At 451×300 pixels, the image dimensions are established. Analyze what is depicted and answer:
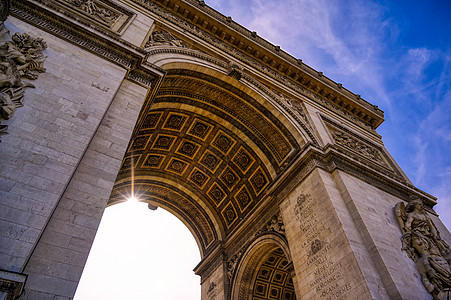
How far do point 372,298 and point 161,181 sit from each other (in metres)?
10.6

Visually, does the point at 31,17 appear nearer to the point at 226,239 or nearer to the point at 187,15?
the point at 187,15

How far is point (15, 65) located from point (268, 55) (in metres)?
10.6

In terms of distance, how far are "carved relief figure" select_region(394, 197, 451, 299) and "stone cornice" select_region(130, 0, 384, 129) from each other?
6712 millimetres

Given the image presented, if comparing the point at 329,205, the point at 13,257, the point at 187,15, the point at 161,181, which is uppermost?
the point at 187,15

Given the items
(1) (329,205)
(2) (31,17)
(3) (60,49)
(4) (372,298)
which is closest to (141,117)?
(3) (60,49)

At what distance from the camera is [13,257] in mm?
3623

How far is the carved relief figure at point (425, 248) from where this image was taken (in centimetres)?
777

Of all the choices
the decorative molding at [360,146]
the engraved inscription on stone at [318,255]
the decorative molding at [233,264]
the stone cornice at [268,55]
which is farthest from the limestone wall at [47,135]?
the decorative molding at [360,146]

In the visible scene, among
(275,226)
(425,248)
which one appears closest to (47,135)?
(275,226)

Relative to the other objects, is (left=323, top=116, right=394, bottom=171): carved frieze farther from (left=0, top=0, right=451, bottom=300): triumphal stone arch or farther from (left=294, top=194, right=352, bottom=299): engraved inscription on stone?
(left=294, top=194, right=352, bottom=299): engraved inscription on stone

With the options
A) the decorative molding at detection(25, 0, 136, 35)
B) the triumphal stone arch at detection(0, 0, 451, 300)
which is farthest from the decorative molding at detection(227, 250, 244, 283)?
the decorative molding at detection(25, 0, 136, 35)

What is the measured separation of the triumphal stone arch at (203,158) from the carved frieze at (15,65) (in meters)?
0.03

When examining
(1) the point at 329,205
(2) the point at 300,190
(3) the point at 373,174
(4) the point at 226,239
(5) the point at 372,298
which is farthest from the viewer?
(4) the point at 226,239

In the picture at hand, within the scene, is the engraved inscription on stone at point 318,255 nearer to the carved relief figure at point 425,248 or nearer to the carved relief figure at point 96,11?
the carved relief figure at point 425,248
